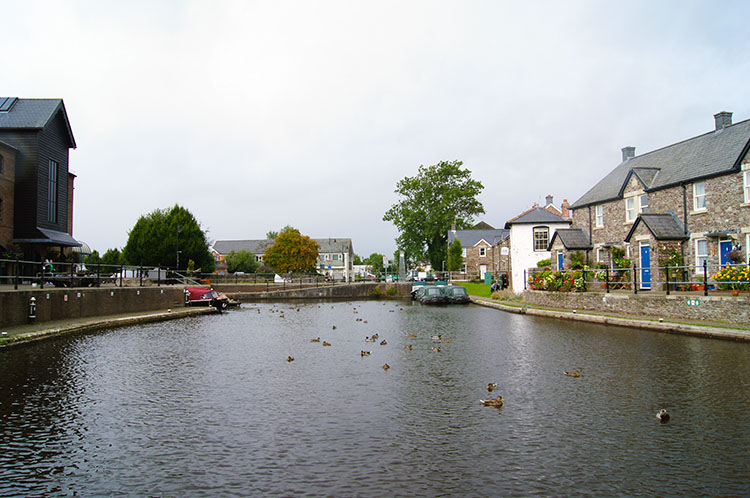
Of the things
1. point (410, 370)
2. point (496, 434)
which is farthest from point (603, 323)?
point (496, 434)

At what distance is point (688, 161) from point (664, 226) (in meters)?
4.52

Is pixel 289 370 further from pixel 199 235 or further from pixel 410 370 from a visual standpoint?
pixel 199 235

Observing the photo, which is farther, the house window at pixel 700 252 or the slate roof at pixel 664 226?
the slate roof at pixel 664 226

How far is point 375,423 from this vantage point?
7.66 meters

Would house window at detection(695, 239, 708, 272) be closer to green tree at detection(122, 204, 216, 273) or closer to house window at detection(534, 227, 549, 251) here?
house window at detection(534, 227, 549, 251)

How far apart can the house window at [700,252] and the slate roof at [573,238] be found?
1032 cm

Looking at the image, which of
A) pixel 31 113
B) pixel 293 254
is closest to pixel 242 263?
pixel 293 254

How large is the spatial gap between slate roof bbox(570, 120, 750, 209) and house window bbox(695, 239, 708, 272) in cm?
329

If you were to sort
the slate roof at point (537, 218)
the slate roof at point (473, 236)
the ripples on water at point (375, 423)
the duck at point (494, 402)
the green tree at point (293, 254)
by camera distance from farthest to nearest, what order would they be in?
the green tree at point (293, 254) → the slate roof at point (473, 236) → the slate roof at point (537, 218) → the duck at point (494, 402) → the ripples on water at point (375, 423)

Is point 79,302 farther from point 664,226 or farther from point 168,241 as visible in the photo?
point 168,241

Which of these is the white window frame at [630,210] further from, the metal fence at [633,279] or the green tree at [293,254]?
the green tree at [293,254]

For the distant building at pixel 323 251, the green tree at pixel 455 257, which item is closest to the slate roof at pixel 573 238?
the green tree at pixel 455 257

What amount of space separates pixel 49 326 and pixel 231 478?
49.2 feet

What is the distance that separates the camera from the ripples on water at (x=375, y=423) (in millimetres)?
5602
